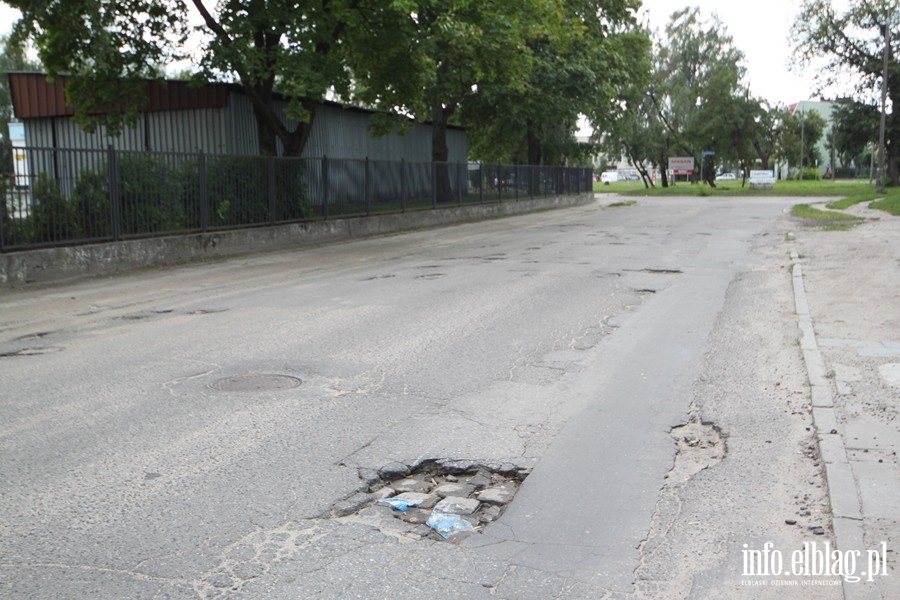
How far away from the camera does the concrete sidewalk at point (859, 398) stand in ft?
13.4

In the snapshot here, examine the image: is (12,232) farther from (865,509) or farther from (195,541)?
(865,509)

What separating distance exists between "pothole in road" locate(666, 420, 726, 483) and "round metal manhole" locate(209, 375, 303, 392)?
3054 millimetres

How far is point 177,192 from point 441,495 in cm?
1418

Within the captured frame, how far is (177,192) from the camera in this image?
1741 centimetres

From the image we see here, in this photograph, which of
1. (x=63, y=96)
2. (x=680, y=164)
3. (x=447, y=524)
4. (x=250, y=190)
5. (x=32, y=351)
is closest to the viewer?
(x=447, y=524)

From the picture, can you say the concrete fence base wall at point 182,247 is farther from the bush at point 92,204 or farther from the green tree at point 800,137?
the green tree at point 800,137

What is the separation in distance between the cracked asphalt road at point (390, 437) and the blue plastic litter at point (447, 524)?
12 cm

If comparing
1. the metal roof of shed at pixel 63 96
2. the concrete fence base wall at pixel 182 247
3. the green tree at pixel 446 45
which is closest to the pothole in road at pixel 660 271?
the green tree at pixel 446 45

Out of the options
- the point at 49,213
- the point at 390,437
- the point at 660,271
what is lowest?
the point at 390,437

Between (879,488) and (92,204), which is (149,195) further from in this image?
(879,488)

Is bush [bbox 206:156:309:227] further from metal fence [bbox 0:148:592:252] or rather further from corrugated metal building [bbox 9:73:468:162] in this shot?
corrugated metal building [bbox 9:73:468:162]

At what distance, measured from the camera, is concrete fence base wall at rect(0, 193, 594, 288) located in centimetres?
1387

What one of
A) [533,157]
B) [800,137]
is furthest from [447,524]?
[800,137]

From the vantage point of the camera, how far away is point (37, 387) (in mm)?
6969
